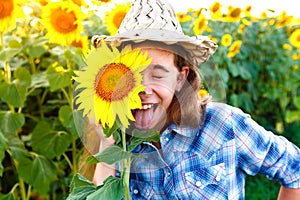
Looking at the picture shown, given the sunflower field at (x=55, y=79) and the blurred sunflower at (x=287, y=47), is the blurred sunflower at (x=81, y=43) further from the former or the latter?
the blurred sunflower at (x=287, y=47)

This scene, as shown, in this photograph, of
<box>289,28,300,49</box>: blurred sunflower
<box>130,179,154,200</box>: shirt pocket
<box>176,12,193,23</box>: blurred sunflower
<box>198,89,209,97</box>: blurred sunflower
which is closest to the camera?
<box>198,89,209,97</box>: blurred sunflower

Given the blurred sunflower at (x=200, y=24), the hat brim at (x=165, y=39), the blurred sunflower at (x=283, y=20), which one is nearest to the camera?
the hat brim at (x=165, y=39)

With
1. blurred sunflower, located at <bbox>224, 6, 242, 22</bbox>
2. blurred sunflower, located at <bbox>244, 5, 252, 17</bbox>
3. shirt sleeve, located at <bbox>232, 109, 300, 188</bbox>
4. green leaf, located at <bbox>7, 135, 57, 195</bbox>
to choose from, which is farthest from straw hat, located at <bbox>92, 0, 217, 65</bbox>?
blurred sunflower, located at <bbox>244, 5, 252, 17</bbox>

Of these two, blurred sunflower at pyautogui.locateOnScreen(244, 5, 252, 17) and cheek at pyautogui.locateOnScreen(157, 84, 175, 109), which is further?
blurred sunflower at pyautogui.locateOnScreen(244, 5, 252, 17)

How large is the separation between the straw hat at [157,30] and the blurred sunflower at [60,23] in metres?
0.85

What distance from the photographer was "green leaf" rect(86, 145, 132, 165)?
105 centimetres

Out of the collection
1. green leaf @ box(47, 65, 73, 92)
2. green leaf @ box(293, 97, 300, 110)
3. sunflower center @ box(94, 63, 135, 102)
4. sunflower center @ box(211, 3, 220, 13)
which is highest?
sunflower center @ box(94, 63, 135, 102)

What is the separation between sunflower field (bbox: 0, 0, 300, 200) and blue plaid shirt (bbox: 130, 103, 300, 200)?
0.96 ft

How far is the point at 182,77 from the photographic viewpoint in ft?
3.69

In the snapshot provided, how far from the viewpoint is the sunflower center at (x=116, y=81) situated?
3.17ft

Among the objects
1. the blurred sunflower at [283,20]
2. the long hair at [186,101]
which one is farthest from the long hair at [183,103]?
the blurred sunflower at [283,20]

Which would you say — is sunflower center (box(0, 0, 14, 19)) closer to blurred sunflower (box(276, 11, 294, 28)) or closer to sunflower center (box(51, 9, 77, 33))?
sunflower center (box(51, 9, 77, 33))

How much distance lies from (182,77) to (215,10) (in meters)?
2.06

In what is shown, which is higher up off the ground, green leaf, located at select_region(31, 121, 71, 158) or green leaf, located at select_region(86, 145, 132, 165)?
green leaf, located at select_region(86, 145, 132, 165)
